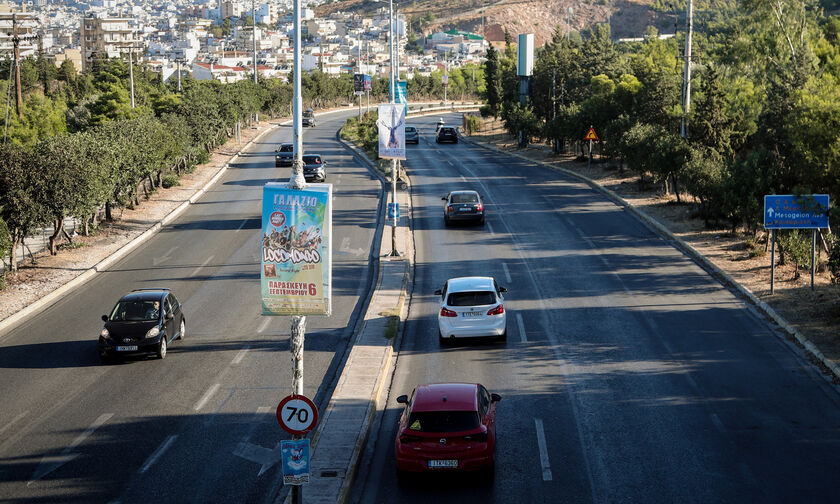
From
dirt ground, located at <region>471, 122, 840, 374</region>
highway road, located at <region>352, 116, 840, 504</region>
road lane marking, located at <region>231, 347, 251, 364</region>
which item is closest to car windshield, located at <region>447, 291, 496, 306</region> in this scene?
highway road, located at <region>352, 116, 840, 504</region>

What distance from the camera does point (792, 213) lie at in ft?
86.6

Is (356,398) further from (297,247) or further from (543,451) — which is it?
(297,247)

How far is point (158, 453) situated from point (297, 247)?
19.3ft

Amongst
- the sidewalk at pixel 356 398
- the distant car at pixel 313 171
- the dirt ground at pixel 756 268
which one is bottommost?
the sidewalk at pixel 356 398

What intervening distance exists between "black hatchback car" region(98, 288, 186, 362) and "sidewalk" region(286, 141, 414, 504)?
15.4ft

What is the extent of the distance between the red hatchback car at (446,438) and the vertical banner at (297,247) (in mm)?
2851

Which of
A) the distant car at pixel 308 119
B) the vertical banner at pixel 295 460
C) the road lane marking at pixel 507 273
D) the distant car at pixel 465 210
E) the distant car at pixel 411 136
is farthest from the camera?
the distant car at pixel 308 119

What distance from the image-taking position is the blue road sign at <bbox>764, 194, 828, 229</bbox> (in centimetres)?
2619

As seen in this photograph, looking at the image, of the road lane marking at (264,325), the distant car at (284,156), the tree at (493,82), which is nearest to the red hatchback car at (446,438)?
the road lane marking at (264,325)

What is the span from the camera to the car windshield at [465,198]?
4012 centimetres

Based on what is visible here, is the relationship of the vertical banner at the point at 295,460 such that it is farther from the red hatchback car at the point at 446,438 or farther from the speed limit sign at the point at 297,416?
the red hatchback car at the point at 446,438

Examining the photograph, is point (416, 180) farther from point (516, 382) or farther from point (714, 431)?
point (714, 431)

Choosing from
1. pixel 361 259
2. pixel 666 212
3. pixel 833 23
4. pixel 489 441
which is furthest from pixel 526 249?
pixel 833 23

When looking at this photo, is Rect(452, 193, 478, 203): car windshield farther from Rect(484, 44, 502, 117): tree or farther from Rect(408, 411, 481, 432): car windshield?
Rect(484, 44, 502, 117): tree
